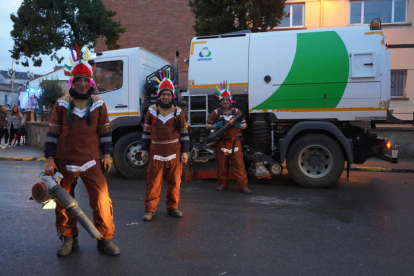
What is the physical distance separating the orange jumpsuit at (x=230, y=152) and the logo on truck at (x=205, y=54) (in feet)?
Answer: 3.96

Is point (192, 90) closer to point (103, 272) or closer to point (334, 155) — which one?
point (334, 155)

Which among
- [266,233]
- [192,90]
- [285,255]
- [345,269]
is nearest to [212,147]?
[192,90]

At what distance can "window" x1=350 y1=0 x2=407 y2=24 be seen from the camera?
13938 mm

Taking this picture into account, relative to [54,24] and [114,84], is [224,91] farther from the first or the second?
[54,24]

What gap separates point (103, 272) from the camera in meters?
3.31

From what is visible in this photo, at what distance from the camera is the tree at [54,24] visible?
1298 cm

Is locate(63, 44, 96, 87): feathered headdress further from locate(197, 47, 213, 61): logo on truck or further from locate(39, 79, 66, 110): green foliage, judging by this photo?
locate(39, 79, 66, 110): green foliage

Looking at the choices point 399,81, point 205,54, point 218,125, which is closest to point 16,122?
point 205,54

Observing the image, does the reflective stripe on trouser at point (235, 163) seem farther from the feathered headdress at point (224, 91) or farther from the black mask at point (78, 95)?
the black mask at point (78, 95)

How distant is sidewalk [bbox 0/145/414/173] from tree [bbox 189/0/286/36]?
5.32m

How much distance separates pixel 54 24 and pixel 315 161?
10686 mm

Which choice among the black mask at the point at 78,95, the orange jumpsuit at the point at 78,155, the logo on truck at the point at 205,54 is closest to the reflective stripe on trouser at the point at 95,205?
the orange jumpsuit at the point at 78,155

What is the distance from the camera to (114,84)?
25.4 ft

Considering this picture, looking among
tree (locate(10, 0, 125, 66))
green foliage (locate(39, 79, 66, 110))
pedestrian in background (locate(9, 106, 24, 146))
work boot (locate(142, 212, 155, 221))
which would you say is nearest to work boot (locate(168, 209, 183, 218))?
work boot (locate(142, 212, 155, 221))
